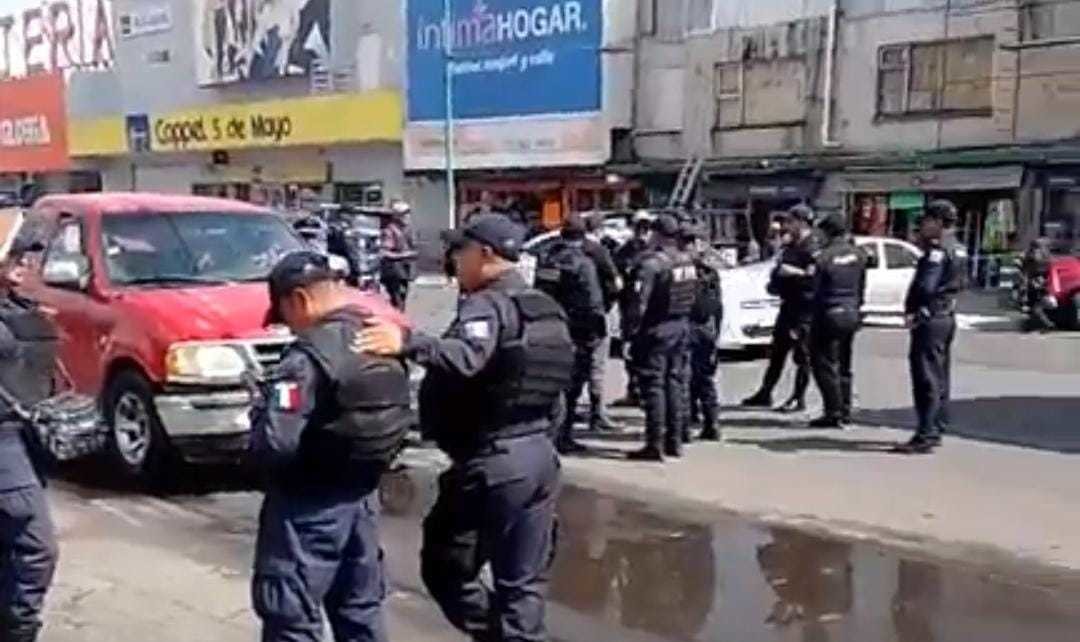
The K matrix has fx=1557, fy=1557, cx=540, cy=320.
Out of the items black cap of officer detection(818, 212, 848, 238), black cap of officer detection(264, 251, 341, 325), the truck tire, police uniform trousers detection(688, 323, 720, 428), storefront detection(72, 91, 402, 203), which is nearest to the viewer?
black cap of officer detection(264, 251, 341, 325)

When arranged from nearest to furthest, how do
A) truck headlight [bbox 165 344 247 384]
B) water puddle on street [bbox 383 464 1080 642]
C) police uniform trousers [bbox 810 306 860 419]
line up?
water puddle on street [bbox 383 464 1080 642], truck headlight [bbox 165 344 247 384], police uniform trousers [bbox 810 306 860 419]

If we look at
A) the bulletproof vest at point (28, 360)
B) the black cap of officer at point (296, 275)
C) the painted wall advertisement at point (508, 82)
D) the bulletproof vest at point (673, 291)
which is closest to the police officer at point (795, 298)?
the bulletproof vest at point (673, 291)

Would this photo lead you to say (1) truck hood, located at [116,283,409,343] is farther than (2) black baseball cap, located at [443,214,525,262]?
Yes

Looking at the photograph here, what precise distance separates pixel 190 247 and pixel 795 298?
489 cm

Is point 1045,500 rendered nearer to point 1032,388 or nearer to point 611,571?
point 611,571

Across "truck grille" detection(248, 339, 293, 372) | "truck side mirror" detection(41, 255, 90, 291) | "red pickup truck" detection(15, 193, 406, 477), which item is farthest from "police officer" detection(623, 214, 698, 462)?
"truck side mirror" detection(41, 255, 90, 291)

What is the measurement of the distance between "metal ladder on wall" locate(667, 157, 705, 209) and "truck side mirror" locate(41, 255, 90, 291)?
962 inches

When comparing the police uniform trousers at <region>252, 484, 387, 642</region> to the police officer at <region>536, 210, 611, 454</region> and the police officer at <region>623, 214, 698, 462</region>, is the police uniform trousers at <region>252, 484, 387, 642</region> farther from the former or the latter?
the police officer at <region>536, 210, 611, 454</region>

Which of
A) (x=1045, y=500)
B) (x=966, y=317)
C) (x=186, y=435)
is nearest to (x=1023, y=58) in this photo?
(x=966, y=317)

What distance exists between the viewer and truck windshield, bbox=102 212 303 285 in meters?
10.0

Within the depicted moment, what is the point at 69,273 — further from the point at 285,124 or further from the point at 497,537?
the point at 285,124

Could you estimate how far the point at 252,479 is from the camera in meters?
9.93

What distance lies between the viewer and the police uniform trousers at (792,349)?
41.2 feet

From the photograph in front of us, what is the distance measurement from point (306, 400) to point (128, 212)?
21.3 ft
